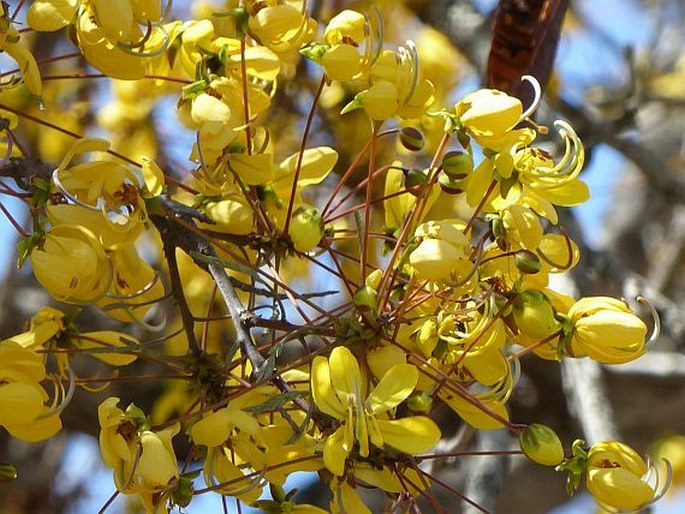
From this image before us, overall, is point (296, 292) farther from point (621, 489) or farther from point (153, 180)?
point (621, 489)

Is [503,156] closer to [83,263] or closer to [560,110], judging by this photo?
[83,263]

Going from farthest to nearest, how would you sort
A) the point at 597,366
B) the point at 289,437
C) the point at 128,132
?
the point at 128,132, the point at 597,366, the point at 289,437

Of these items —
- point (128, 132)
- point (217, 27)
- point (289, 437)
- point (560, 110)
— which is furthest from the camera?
point (128, 132)

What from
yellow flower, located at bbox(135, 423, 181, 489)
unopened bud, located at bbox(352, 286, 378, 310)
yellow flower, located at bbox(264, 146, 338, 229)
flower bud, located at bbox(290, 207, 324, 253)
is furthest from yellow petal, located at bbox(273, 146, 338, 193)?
yellow flower, located at bbox(135, 423, 181, 489)

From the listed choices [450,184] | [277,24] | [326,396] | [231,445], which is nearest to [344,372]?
[326,396]

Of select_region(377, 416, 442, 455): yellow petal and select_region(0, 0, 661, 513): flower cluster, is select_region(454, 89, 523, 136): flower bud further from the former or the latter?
select_region(377, 416, 442, 455): yellow petal

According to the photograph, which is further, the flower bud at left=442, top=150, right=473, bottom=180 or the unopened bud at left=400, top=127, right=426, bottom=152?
the unopened bud at left=400, top=127, right=426, bottom=152

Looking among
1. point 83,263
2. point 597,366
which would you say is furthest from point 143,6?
point 597,366
